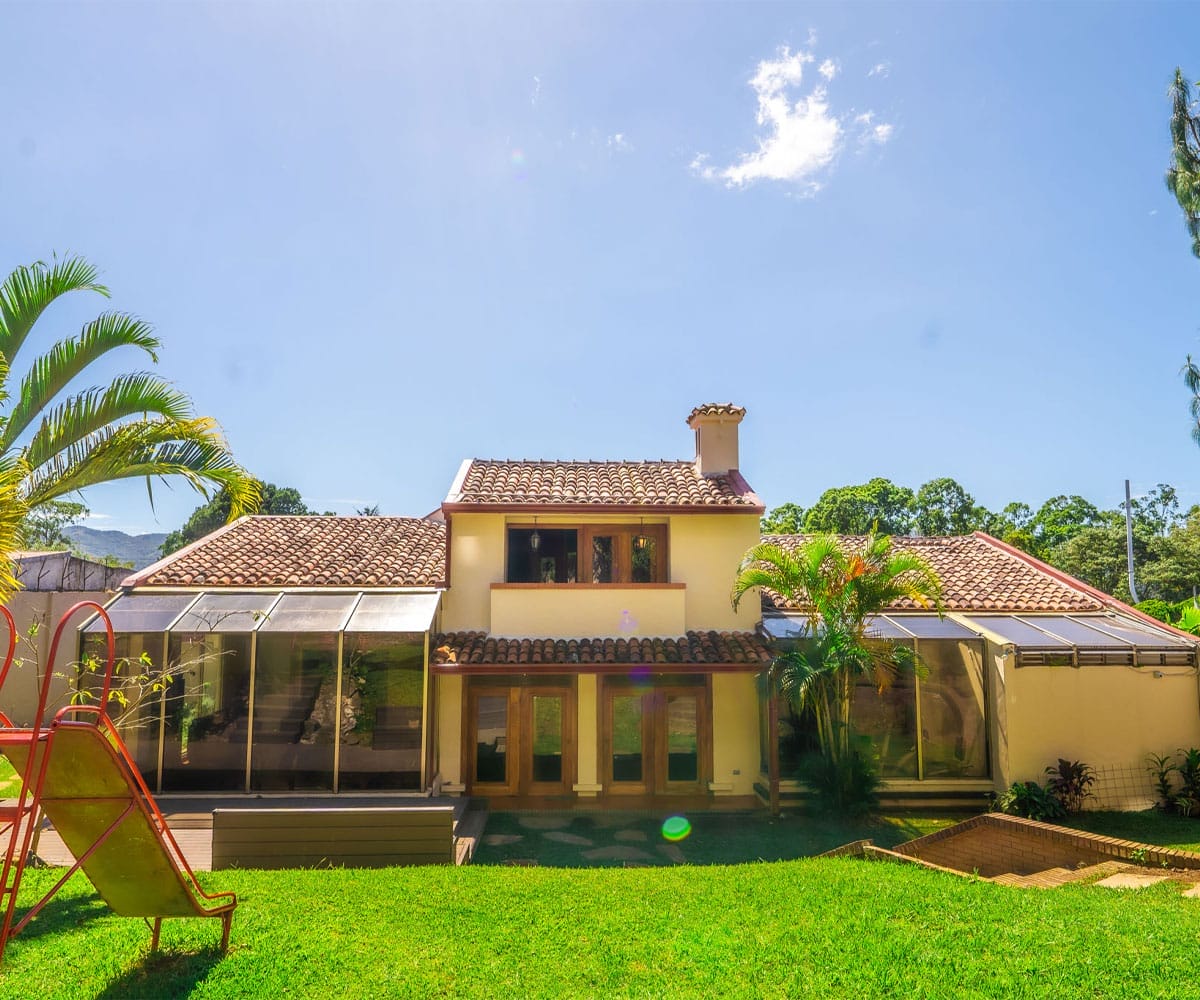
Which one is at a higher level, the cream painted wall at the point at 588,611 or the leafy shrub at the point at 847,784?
the cream painted wall at the point at 588,611

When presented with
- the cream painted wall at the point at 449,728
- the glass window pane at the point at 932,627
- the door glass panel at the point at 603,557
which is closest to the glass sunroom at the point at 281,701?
the cream painted wall at the point at 449,728

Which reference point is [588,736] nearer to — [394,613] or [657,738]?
[657,738]

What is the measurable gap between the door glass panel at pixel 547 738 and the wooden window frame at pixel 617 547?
8.62 ft

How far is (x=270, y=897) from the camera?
8.62m

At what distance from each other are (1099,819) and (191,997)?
14881mm

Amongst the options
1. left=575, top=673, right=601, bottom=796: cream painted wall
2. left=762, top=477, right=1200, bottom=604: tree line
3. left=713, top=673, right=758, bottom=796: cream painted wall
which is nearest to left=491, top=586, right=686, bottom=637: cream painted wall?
left=575, top=673, right=601, bottom=796: cream painted wall

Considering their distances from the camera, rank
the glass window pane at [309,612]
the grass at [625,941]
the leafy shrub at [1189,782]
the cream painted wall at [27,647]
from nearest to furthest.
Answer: the grass at [625,941], the leafy shrub at [1189,782], the glass window pane at [309,612], the cream painted wall at [27,647]

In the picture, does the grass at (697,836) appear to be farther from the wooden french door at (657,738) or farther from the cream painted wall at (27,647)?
the cream painted wall at (27,647)

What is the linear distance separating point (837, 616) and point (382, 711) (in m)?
9.22

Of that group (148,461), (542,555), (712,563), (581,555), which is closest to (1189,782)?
(712,563)

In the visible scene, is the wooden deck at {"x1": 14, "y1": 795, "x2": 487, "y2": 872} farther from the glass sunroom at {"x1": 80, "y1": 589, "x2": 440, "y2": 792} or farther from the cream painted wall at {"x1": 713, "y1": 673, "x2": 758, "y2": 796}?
the cream painted wall at {"x1": 713, "y1": 673, "x2": 758, "y2": 796}

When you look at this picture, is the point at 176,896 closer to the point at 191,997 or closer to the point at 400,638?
the point at 191,997

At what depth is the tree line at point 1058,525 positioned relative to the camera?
52188 millimetres

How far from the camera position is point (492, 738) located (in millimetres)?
15133
